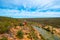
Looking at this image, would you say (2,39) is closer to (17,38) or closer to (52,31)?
(17,38)

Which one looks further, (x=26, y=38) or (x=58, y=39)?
(x=58, y=39)

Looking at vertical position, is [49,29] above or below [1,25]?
below

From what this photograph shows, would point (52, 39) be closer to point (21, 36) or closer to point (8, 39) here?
point (21, 36)

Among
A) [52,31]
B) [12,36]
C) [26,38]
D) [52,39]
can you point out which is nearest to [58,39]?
[52,39]

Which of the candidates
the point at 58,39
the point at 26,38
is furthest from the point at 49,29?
the point at 26,38

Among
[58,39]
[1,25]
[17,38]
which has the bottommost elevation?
[58,39]

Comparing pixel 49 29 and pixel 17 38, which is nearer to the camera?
pixel 17 38

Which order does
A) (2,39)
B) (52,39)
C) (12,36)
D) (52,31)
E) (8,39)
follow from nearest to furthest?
1. (2,39)
2. (8,39)
3. (12,36)
4. (52,39)
5. (52,31)

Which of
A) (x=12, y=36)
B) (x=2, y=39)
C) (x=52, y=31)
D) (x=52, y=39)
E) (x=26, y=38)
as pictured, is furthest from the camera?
(x=52, y=31)

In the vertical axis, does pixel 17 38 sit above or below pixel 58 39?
above
